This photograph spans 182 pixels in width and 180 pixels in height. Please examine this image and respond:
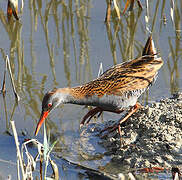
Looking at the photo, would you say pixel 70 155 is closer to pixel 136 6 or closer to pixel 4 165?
pixel 4 165

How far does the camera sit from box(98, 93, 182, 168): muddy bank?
16.8ft

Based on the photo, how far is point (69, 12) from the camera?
30.3 ft

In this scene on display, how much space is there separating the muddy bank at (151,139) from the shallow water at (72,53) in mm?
182

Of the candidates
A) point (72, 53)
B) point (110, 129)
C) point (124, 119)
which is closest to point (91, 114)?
point (110, 129)

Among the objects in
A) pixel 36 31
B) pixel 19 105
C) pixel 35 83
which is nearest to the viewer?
pixel 19 105

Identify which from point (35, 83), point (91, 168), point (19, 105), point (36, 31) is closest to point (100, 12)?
point (36, 31)

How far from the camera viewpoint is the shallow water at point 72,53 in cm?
595

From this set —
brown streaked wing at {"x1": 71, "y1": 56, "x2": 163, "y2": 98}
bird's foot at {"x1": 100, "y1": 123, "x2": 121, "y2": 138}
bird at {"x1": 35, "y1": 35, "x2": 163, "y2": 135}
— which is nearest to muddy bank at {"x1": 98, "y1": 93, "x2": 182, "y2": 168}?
bird's foot at {"x1": 100, "y1": 123, "x2": 121, "y2": 138}

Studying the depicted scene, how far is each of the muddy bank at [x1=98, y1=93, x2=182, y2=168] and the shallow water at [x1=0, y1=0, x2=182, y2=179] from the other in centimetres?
18

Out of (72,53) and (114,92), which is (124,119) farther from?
(72,53)

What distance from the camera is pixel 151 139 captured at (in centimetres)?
530

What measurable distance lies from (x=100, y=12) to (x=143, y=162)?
478 centimetres

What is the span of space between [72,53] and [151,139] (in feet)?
9.58

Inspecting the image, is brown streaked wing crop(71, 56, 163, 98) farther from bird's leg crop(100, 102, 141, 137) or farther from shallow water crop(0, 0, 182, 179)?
shallow water crop(0, 0, 182, 179)
